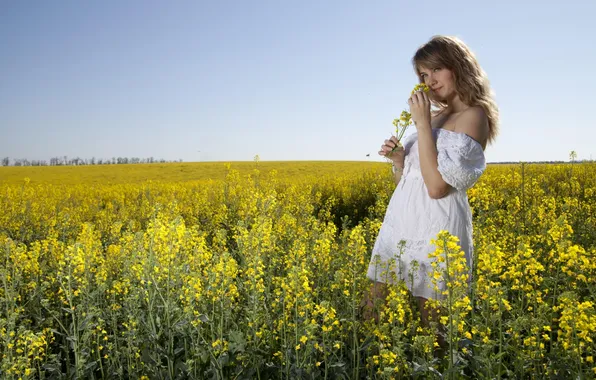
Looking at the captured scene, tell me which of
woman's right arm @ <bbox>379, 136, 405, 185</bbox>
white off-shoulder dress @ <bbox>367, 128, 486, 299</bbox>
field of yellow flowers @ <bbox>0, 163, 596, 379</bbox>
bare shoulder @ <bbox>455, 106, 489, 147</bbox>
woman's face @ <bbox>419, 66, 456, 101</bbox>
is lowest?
field of yellow flowers @ <bbox>0, 163, 596, 379</bbox>

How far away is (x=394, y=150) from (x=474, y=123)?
0.48m

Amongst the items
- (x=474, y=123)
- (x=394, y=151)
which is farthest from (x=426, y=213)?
(x=474, y=123)

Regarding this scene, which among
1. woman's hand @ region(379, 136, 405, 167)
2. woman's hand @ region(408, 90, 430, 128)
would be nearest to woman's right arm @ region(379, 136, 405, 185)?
woman's hand @ region(379, 136, 405, 167)

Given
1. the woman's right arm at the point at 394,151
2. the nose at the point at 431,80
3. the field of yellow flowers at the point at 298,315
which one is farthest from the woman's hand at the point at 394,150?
the field of yellow flowers at the point at 298,315

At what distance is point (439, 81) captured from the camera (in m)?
2.61

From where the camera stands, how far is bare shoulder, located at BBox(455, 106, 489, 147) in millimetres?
2506

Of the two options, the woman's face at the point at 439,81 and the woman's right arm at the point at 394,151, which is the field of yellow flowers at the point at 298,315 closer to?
the woman's right arm at the point at 394,151

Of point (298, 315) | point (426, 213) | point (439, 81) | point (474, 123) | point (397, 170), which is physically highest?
point (439, 81)

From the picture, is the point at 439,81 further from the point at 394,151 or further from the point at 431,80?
the point at 394,151

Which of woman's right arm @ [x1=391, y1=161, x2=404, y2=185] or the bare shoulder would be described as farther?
woman's right arm @ [x1=391, y1=161, x2=404, y2=185]

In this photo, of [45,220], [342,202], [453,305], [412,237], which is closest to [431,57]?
[412,237]

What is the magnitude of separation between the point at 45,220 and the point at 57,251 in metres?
3.61

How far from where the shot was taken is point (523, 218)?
5242mm

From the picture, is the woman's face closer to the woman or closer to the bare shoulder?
the woman
